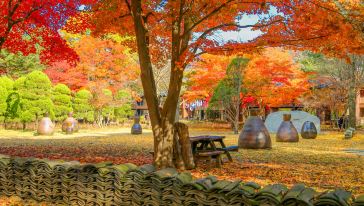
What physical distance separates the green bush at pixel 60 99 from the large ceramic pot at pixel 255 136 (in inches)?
838

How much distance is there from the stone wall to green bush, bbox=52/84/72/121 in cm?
2700

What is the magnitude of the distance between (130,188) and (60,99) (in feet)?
95.6

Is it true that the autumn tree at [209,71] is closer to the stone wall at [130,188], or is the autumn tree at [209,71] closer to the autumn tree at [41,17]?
the autumn tree at [41,17]

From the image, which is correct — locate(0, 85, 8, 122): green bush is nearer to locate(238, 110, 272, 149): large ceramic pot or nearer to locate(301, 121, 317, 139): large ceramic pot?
locate(238, 110, 272, 149): large ceramic pot

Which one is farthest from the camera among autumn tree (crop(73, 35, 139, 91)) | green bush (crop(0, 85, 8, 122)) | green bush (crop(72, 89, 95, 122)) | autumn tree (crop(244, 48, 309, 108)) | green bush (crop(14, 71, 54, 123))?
green bush (crop(72, 89, 95, 122))

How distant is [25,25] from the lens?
14.1 metres

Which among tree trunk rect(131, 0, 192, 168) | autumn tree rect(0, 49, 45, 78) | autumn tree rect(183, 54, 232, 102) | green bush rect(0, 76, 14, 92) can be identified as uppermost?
autumn tree rect(0, 49, 45, 78)

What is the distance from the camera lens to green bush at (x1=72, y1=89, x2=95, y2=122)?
34344 mm

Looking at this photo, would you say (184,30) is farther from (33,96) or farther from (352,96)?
(33,96)

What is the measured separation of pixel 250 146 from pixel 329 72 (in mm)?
18387

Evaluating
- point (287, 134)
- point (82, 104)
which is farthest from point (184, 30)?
point (82, 104)

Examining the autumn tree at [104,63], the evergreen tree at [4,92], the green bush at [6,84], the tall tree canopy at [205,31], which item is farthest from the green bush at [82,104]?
the tall tree canopy at [205,31]

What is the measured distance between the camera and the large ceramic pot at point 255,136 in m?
15.0

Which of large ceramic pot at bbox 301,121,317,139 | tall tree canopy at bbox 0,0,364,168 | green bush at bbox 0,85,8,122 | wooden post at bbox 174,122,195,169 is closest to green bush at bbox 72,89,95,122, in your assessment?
green bush at bbox 0,85,8,122
